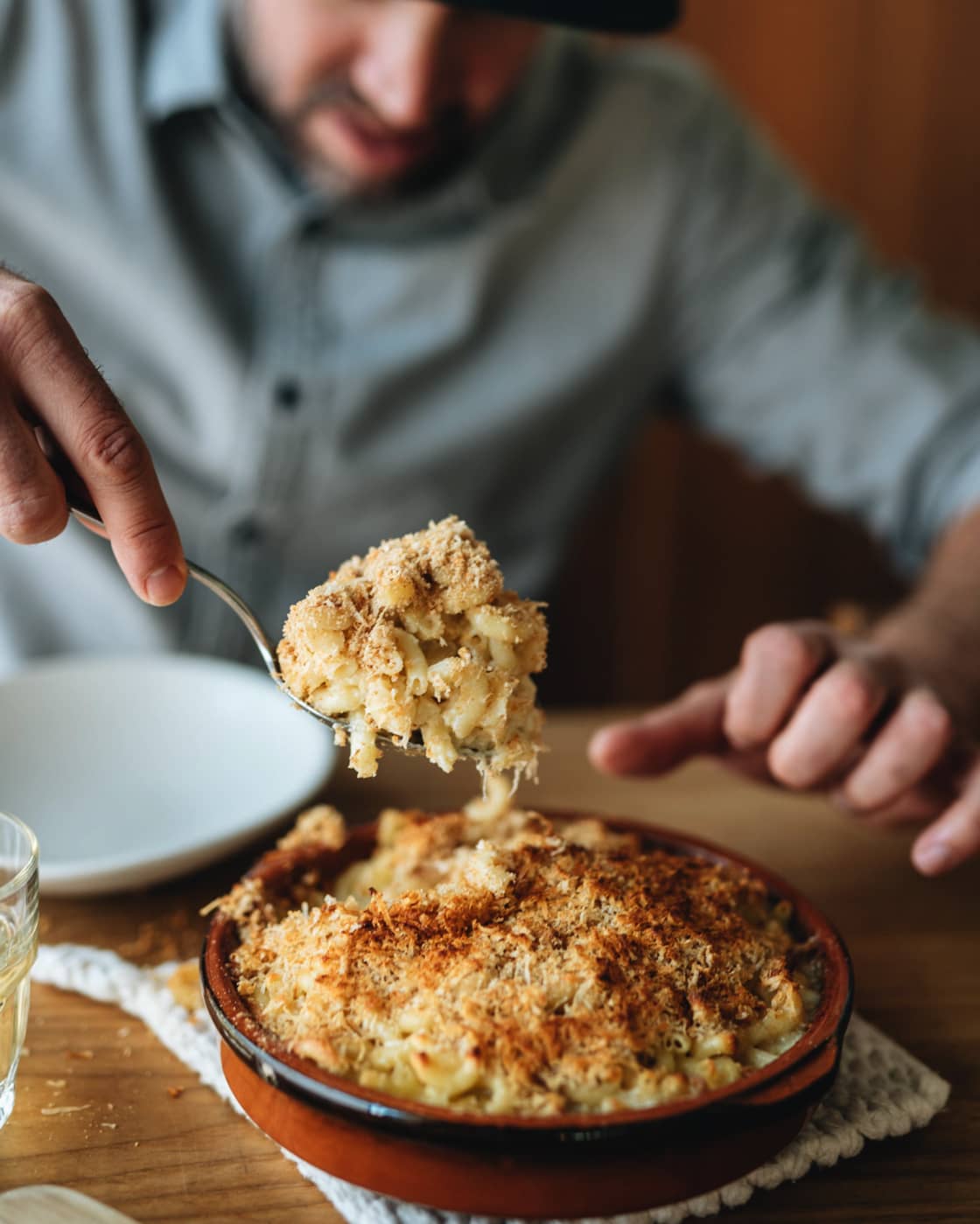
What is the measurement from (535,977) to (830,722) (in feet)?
1.44

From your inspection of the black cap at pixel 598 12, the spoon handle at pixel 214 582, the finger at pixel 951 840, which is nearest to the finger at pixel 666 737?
the finger at pixel 951 840

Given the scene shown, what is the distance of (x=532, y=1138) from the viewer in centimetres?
58

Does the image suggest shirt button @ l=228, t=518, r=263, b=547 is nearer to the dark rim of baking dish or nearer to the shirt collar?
the shirt collar

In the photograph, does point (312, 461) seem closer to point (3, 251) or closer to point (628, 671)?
Result: point (3, 251)

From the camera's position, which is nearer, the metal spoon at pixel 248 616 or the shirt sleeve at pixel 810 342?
the metal spoon at pixel 248 616

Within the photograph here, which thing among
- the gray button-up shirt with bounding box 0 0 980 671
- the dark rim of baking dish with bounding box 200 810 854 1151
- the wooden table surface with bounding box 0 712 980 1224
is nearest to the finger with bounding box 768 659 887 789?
the wooden table surface with bounding box 0 712 980 1224

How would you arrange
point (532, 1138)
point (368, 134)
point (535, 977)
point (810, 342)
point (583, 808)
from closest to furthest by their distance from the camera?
point (532, 1138) < point (535, 977) < point (583, 808) < point (368, 134) < point (810, 342)

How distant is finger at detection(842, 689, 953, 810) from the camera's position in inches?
39.9

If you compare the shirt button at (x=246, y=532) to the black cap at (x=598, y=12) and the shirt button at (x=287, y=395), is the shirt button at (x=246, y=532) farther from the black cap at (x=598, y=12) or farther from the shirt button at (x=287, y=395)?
the black cap at (x=598, y=12)

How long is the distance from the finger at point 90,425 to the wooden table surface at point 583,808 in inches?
14.0

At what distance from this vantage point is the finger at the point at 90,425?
0.70 meters

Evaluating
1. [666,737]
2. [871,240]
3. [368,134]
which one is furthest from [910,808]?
[871,240]

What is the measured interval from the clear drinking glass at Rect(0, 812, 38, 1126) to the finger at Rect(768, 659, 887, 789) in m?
0.64

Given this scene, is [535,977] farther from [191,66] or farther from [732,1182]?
[191,66]
